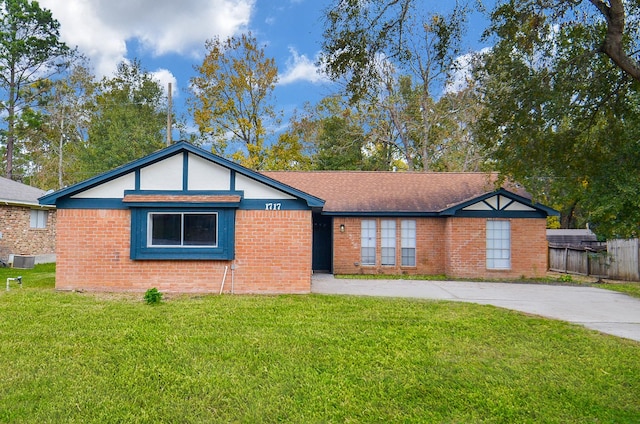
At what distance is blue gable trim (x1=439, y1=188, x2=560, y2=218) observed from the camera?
46.1ft

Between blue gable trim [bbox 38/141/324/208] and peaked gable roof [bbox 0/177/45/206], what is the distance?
350 inches

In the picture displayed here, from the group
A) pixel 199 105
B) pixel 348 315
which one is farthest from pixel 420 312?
pixel 199 105

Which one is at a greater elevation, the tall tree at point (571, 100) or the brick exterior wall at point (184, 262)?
the tall tree at point (571, 100)

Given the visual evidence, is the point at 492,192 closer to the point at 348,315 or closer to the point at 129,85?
the point at 348,315

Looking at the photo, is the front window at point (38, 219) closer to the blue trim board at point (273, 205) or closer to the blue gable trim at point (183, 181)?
the blue gable trim at point (183, 181)

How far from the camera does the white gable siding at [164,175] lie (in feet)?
33.0

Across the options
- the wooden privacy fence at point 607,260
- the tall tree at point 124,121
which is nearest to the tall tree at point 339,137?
the tall tree at point 124,121

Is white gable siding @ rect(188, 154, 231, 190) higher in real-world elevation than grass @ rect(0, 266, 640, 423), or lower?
higher

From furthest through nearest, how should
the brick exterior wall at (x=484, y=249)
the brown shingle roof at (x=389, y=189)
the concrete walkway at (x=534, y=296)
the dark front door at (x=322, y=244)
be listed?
the dark front door at (x=322, y=244)
the brown shingle roof at (x=389, y=189)
the brick exterior wall at (x=484, y=249)
the concrete walkway at (x=534, y=296)

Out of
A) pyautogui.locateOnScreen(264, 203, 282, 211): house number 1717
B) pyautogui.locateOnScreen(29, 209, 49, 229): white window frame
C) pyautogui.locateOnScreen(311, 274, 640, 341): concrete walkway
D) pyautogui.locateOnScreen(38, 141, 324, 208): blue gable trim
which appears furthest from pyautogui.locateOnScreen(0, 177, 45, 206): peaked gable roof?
pyautogui.locateOnScreen(311, 274, 640, 341): concrete walkway

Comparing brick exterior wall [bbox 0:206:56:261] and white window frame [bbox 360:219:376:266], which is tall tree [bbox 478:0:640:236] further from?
brick exterior wall [bbox 0:206:56:261]

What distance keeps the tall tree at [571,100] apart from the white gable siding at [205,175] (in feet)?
24.9

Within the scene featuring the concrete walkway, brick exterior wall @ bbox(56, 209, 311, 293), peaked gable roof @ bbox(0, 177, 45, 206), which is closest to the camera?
the concrete walkway

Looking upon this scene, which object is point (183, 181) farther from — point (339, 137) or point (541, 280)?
point (339, 137)
